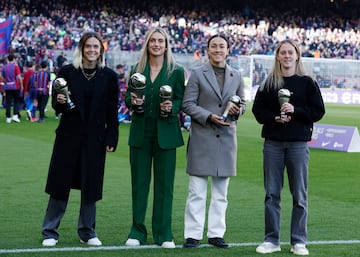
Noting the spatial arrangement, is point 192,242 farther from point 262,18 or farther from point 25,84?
point 262,18

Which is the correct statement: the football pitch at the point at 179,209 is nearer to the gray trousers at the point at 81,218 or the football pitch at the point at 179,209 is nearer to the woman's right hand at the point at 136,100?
the gray trousers at the point at 81,218

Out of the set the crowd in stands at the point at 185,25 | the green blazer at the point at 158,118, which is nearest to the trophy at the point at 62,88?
the green blazer at the point at 158,118

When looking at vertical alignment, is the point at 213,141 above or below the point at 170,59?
below

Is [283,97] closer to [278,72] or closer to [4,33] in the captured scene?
[278,72]

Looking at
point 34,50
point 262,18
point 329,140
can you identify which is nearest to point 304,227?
point 329,140

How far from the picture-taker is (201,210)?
311 inches

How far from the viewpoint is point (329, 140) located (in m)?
18.6

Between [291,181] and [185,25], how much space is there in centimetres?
4998

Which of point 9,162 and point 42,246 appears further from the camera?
point 9,162

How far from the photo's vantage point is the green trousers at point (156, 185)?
25.9 ft

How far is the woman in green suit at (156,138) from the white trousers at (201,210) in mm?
191

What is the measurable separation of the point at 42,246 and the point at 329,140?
1184 centimetres

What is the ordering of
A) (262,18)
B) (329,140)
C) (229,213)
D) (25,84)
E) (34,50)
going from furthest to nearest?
(262,18), (34,50), (25,84), (329,140), (229,213)

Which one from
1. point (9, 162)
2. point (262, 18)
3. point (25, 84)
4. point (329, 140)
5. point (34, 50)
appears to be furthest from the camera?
point (262, 18)
